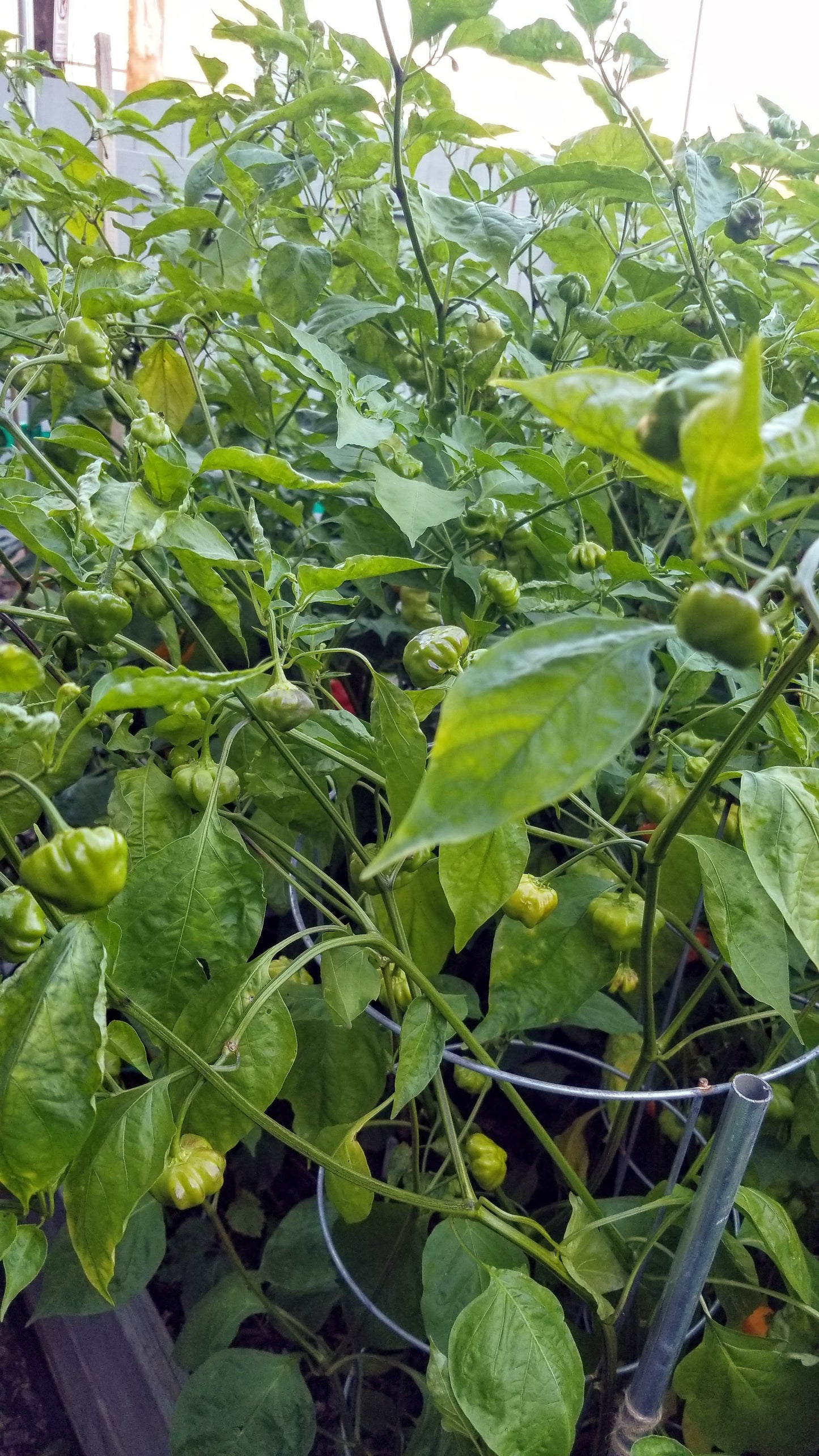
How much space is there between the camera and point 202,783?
0.53m

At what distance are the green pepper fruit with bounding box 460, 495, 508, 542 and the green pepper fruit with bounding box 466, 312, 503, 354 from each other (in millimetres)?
178

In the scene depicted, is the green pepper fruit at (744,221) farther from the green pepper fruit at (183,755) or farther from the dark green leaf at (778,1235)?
the dark green leaf at (778,1235)

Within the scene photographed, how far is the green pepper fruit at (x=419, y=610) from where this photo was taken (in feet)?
2.56

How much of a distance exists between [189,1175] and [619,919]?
0.95 feet

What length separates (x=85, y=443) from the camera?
61 cm

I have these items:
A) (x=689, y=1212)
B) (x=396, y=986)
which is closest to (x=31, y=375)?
(x=396, y=986)

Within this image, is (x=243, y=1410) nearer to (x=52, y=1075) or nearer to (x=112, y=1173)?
(x=112, y=1173)

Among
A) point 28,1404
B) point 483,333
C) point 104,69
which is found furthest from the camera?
point 104,69

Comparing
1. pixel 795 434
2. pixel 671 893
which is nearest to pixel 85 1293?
pixel 671 893

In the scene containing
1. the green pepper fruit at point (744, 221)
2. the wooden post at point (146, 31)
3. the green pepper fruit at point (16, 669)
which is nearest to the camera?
the green pepper fruit at point (16, 669)

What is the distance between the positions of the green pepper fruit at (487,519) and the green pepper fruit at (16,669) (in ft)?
1.26

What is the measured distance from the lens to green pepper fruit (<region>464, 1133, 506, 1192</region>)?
2.32 ft

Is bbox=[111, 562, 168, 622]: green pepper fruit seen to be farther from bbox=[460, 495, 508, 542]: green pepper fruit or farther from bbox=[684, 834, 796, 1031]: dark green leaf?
bbox=[684, 834, 796, 1031]: dark green leaf

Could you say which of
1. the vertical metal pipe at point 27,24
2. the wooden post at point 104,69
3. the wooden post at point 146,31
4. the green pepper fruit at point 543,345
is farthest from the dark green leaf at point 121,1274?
the wooden post at point 146,31
